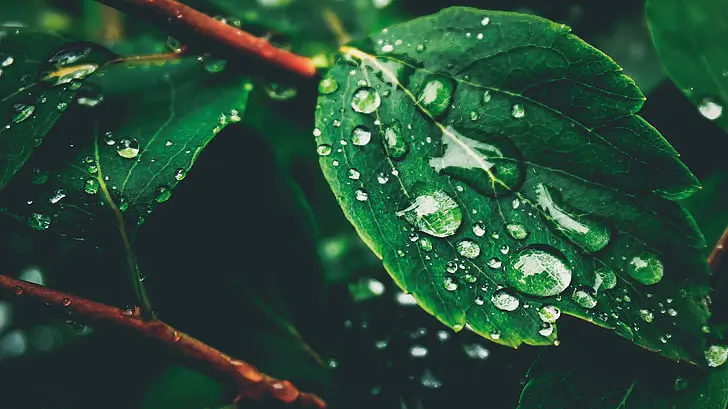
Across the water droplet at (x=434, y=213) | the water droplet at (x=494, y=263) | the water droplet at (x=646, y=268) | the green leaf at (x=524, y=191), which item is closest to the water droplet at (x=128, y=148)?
the green leaf at (x=524, y=191)

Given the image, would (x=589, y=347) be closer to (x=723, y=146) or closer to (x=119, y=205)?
(x=723, y=146)

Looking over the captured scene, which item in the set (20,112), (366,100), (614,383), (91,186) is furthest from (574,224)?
(20,112)

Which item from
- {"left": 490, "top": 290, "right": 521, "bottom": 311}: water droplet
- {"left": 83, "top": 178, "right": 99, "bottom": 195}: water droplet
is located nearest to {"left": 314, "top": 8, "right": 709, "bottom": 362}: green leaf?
{"left": 490, "top": 290, "right": 521, "bottom": 311}: water droplet

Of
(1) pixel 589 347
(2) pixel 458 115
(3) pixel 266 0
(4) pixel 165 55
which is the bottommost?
(1) pixel 589 347

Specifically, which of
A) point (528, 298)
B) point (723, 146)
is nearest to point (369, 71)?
point (528, 298)

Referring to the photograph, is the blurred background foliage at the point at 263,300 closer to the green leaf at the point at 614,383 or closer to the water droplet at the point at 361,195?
the green leaf at the point at 614,383

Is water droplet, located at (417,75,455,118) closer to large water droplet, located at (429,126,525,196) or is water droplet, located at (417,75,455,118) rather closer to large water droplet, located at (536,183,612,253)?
large water droplet, located at (429,126,525,196)
